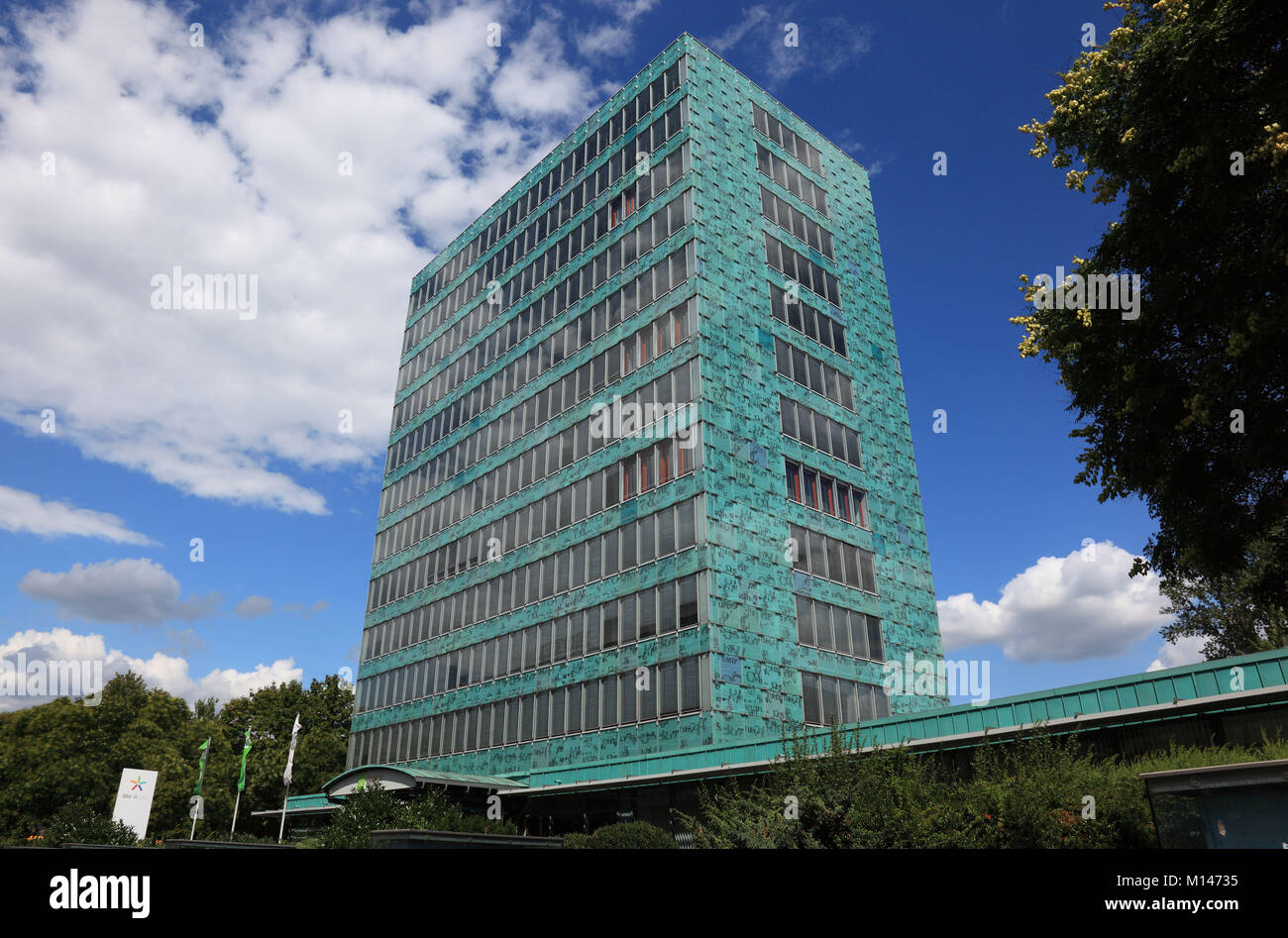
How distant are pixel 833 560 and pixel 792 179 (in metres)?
27.1

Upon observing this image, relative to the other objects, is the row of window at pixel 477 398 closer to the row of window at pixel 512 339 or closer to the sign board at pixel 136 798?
the row of window at pixel 512 339

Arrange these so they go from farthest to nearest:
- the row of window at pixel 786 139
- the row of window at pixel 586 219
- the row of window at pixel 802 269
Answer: the row of window at pixel 786 139
the row of window at pixel 586 219
the row of window at pixel 802 269

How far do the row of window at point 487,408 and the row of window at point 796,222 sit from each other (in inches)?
346

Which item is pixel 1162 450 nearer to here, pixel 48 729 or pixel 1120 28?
pixel 1120 28

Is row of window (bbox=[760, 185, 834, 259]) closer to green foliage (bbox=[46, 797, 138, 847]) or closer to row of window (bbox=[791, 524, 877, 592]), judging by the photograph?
row of window (bbox=[791, 524, 877, 592])

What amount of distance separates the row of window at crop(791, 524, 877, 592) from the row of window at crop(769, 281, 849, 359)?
1326 centimetres

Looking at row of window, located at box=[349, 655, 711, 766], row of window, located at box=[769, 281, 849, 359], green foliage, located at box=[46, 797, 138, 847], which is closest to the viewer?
green foliage, located at box=[46, 797, 138, 847]

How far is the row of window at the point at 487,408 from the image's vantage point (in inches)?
1900

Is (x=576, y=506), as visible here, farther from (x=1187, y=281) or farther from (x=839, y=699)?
(x=1187, y=281)

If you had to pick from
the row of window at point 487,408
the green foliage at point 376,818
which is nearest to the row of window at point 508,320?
the row of window at point 487,408

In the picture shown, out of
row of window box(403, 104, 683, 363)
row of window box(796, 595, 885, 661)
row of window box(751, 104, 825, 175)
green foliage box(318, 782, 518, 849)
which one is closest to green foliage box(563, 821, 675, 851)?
green foliage box(318, 782, 518, 849)

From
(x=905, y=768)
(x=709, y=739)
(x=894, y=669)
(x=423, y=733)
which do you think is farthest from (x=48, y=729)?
(x=905, y=768)

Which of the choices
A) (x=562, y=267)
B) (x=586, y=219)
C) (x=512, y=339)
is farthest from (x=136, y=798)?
(x=586, y=219)

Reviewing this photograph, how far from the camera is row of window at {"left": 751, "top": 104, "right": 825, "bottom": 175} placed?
55844 mm
